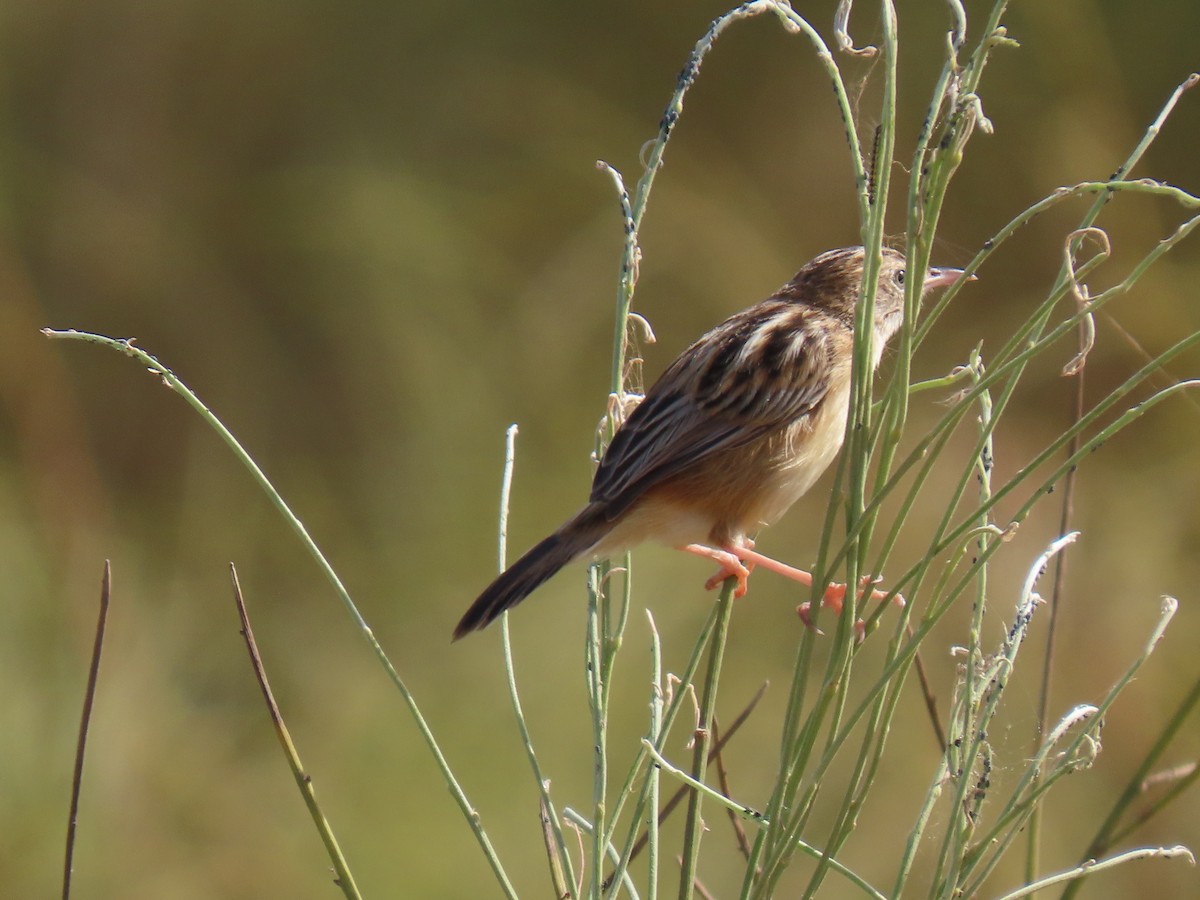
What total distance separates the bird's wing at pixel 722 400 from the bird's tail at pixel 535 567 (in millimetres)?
196

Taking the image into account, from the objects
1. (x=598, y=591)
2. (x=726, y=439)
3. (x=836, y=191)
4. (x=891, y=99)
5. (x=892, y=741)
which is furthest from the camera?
(x=836, y=191)

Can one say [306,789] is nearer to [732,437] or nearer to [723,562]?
[723,562]

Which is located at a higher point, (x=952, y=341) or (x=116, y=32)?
(x=116, y=32)

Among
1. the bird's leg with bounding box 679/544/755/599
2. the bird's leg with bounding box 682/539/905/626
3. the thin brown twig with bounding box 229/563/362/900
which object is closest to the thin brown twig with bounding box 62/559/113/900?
the thin brown twig with bounding box 229/563/362/900

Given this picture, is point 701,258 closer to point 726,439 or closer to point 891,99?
point 726,439

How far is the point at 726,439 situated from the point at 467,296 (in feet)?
9.68

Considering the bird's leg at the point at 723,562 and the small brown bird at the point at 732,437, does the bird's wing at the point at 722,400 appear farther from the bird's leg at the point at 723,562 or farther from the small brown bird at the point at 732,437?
the bird's leg at the point at 723,562

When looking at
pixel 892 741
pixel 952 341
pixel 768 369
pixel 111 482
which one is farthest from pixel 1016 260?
pixel 111 482

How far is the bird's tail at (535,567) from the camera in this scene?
2.22 meters

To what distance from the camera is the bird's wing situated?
2.84 metres

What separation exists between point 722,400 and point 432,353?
285cm

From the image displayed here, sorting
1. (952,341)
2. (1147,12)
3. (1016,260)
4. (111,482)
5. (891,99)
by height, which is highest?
(1147,12)

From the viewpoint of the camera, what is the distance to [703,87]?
599 centimetres

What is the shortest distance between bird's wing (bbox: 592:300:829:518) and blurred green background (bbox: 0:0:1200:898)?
233cm
